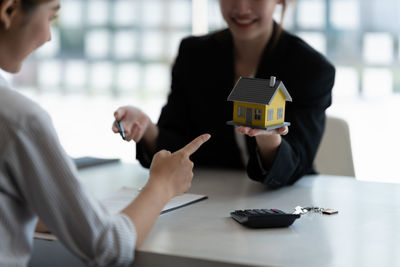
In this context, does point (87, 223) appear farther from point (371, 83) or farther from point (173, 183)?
point (371, 83)

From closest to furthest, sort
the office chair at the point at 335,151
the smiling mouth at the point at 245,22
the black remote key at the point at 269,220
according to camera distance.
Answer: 1. the black remote key at the point at 269,220
2. the smiling mouth at the point at 245,22
3. the office chair at the point at 335,151

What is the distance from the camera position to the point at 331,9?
3.54m

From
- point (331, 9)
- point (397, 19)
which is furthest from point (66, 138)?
point (397, 19)

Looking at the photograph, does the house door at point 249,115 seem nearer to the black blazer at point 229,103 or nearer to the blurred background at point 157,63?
the black blazer at point 229,103

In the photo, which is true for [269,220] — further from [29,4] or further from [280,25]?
[280,25]

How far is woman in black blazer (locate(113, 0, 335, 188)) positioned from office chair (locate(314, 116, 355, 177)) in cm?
26

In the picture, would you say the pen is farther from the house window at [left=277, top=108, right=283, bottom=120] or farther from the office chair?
the office chair

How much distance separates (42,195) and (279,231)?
0.51m

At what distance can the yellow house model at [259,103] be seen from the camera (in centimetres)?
138

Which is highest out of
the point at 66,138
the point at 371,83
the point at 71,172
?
the point at 71,172

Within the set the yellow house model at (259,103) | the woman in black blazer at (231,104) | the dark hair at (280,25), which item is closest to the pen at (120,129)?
the woman in black blazer at (231,104)

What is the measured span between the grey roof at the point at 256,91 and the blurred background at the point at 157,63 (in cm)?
222

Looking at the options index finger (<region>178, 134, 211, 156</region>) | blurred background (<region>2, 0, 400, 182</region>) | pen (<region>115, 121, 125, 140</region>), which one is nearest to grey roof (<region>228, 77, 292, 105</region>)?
index finger (<region>178, 134, 211, 156</region>)

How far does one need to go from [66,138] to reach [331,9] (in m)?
2.15
